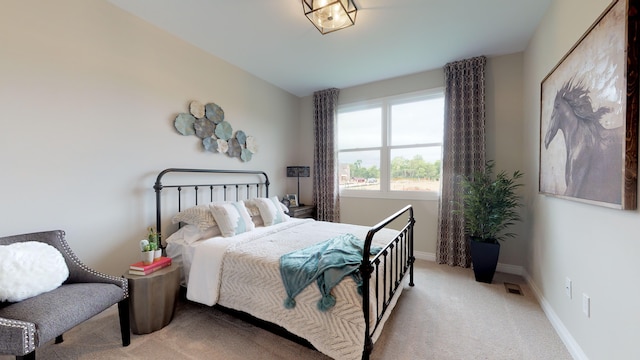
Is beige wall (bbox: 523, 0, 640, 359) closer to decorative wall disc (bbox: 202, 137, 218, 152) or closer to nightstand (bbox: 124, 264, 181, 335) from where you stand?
nightstand (bbox: 124, 264, 181, 335)

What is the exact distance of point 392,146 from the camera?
4031mm

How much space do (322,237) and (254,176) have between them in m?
1.90

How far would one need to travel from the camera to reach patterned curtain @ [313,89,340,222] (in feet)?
14.3

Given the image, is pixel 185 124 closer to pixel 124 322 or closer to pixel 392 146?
pixel 124 322

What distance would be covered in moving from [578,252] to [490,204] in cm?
118

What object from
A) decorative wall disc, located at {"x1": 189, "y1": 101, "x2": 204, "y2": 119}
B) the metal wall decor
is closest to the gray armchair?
the metal wall decor

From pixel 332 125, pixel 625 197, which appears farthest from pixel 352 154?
pixel 625 197

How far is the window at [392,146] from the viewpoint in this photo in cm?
373

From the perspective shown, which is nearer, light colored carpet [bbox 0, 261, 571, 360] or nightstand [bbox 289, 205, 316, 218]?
light colored carpet [bbox 0, 261, 571, 360]

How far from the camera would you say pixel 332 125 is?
14.4 feet

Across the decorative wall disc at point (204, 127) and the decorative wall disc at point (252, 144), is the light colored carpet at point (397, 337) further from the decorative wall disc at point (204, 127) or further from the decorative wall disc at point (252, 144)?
Result: the decorative wall disc at point (252, 144)

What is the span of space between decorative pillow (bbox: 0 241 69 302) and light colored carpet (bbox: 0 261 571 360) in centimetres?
56

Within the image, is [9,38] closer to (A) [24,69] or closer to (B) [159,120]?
(A) [24,69]

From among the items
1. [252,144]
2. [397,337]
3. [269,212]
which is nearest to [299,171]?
[252,144]
